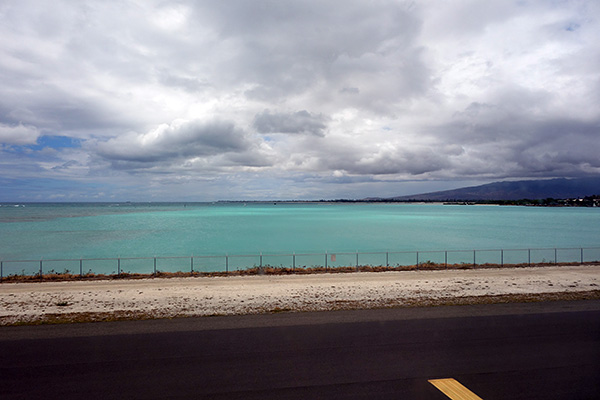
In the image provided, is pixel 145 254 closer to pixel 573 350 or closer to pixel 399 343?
pixel 399 343

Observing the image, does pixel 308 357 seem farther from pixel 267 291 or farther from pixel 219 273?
pixel 219 273

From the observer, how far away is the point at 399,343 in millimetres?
11391

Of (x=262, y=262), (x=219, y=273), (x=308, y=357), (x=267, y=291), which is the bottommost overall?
(x=262, y=262)

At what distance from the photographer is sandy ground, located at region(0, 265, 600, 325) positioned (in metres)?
16.8

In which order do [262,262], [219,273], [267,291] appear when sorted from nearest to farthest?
[267,291] < [219,273] < [262,262]

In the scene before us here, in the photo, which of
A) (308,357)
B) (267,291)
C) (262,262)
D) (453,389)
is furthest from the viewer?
(262,262)

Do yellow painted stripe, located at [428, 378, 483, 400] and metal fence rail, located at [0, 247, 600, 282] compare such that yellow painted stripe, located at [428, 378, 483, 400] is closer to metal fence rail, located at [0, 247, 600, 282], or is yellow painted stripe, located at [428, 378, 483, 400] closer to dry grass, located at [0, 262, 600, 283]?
dry grass, located at [0, 262, 600, 283]

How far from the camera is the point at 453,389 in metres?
8.38

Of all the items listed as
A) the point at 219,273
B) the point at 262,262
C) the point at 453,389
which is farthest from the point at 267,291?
the point at 262,262

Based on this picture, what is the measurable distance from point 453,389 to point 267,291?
14.2m

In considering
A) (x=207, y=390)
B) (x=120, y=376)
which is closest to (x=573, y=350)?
(x=207, y=390)

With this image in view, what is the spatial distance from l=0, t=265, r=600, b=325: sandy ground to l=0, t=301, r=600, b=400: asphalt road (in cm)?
263

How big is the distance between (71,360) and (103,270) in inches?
1198

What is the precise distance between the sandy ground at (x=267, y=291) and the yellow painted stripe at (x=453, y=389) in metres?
7.77
